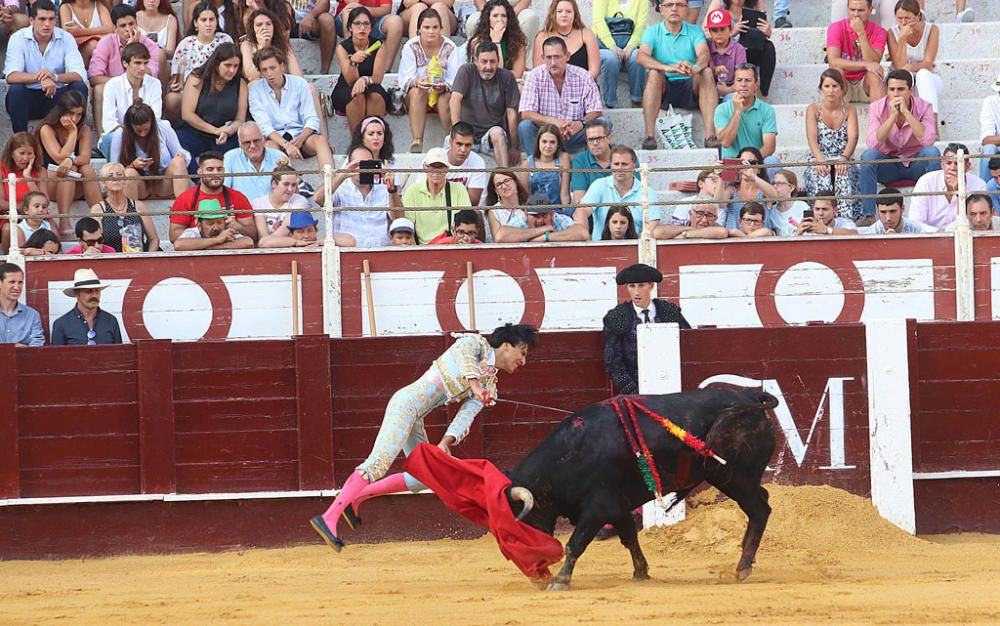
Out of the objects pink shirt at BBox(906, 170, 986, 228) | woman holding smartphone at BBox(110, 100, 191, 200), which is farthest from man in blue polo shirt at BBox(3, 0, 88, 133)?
pink shirt at BBox(906, 170, 986, 228)

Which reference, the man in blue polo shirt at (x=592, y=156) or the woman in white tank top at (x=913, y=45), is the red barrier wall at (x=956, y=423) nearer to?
the man in blue polo shirt at (x=592, y=156)

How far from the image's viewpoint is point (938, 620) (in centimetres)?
566

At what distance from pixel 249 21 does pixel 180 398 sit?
4172 millimetres

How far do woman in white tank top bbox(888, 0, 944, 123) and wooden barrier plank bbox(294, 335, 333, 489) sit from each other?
6.04 m

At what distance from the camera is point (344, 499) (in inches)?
281

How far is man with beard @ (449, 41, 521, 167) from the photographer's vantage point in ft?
37.1

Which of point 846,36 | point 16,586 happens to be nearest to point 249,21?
point 846,36

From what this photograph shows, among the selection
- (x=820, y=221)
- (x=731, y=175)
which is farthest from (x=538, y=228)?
(x=820, y=221)

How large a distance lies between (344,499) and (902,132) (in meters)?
5.97

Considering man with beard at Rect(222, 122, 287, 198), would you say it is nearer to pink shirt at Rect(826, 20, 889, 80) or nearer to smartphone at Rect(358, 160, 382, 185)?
smartphone at Rect(358, 160, 382, 185)

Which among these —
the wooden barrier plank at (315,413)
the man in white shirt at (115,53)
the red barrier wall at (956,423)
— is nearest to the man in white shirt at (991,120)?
the red barrier wall at (956,423)

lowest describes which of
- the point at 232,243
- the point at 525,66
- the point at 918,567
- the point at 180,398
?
the point at 918,567

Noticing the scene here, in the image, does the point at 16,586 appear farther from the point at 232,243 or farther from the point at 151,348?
the point at 232,243

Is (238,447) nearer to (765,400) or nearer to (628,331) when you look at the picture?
(628,331)
